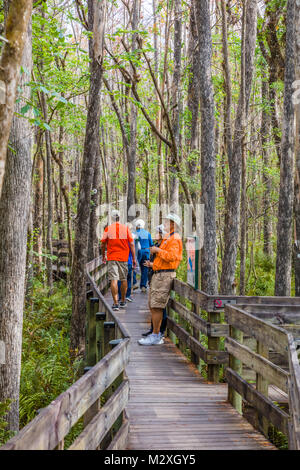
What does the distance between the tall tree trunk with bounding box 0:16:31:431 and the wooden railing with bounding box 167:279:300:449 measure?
2766 millimetres

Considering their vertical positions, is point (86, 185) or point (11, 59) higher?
point (11, 59)

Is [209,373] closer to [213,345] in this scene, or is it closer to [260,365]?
[213,345]

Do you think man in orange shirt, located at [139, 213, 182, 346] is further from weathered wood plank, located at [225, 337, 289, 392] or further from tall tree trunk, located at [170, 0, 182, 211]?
tall tree trunk, located at [170, 0, 182, 211]

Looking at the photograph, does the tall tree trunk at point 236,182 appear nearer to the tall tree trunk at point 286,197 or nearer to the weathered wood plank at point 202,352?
the tall tree trunk at point 286,197

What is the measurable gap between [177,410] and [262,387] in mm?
1123

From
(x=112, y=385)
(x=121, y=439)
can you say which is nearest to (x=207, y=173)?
(x=112, y=385)

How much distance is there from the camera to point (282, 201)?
1230 cm

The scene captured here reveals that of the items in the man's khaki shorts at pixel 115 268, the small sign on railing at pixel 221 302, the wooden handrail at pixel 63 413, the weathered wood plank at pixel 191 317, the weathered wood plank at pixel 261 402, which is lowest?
the weathered wood plank at pixel 261 402

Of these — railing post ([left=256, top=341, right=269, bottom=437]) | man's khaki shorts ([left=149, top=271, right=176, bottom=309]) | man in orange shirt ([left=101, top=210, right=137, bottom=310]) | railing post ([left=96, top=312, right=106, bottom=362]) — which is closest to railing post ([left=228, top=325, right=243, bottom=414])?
railing post ([left=256, top=341, right=269, bottom=437])

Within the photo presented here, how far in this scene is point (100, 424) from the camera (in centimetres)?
379

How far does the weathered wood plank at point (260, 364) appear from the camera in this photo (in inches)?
189

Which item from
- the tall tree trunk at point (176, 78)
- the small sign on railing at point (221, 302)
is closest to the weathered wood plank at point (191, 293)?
the small sign on railing at point (221, 302)

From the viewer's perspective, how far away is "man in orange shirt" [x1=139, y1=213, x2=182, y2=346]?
27.8 feet

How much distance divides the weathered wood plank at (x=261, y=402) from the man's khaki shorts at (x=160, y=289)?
2594mm
